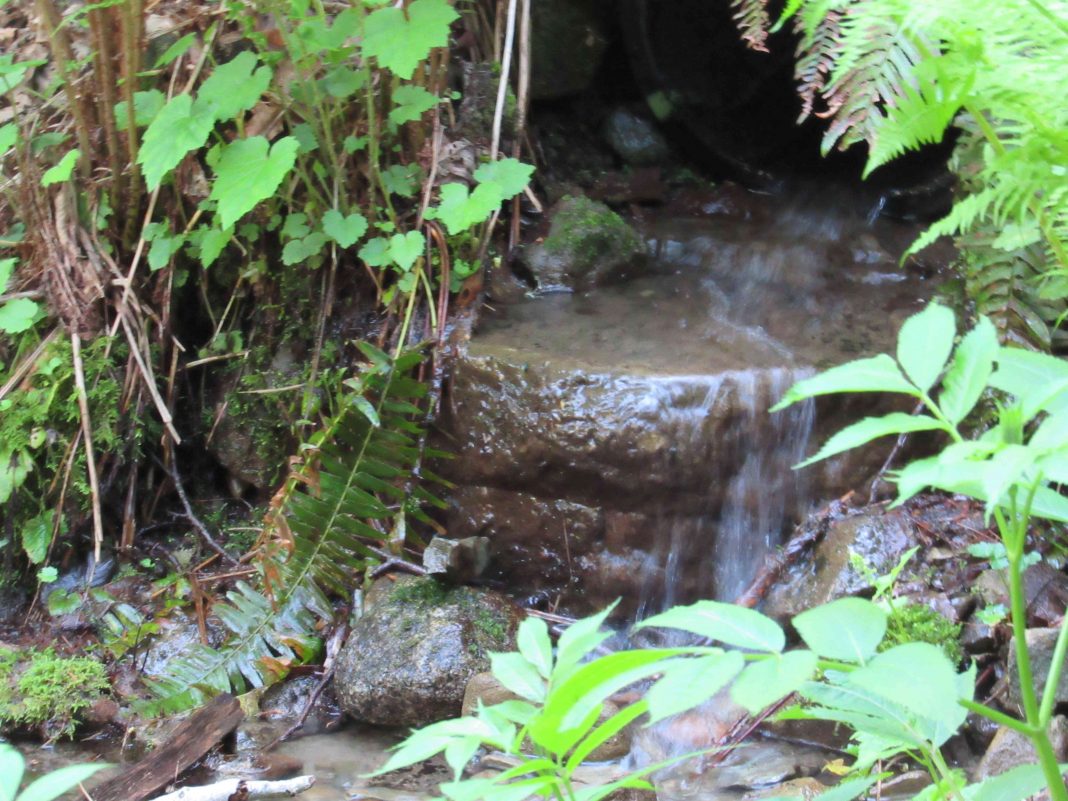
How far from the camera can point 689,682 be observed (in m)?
0.63

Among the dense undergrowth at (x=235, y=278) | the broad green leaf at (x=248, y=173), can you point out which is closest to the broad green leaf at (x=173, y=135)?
the dense undergrowth at (x=235, y=278)

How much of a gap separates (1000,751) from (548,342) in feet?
6.20

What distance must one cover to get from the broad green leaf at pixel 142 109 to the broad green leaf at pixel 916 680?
3284mm

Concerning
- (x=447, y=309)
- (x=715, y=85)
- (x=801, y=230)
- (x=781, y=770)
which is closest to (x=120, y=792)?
(x=781, y=770)

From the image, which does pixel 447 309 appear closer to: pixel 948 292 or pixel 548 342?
pixel 548 342

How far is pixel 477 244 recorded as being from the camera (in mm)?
3568

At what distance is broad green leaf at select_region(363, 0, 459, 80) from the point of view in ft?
9.07

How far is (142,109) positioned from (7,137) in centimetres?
49

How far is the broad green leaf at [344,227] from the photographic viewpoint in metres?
3.25

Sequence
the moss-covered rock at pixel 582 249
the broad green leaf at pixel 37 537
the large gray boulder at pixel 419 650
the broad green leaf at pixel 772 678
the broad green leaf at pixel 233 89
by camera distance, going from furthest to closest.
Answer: the moss-covered rock at pixel 582 249
the broad green leaf at pixel 37 537
the broad green leaf at pixel 233 89
the large gray boulder at pixel 419 650
the broad green leaf at pixel 772 678

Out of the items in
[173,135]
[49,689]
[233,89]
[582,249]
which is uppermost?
[233,89]

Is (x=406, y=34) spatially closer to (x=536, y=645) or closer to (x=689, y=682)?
(x=536, y=645)

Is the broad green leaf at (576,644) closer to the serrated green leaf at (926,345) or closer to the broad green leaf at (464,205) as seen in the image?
the serrated green leaf at (926,345)

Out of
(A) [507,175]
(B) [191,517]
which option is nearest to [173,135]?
(A) [507,175]
